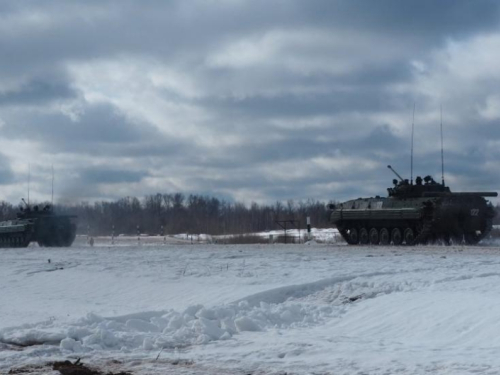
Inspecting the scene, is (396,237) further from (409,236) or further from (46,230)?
(46,230)

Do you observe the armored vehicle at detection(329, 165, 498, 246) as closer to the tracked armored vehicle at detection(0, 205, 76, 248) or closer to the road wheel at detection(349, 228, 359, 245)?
the road wheel at detection(349, 228, 359, 245)

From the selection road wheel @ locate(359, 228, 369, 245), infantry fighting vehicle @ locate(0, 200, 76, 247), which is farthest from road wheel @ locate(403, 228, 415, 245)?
infantry fighting vehicle @ locate(0, 200, 76, 247)

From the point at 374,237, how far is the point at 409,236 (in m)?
2.32

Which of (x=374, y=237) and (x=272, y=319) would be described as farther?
(x=374, y=237)

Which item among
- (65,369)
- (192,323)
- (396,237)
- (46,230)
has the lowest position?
(65,369)

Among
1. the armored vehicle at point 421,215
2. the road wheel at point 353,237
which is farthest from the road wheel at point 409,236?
the road wheel at point 353,237

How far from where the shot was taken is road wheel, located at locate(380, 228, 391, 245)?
3454 centimetres

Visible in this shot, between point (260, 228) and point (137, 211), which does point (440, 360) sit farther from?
point (137, 211)

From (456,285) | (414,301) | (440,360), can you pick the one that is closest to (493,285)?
(456,285)

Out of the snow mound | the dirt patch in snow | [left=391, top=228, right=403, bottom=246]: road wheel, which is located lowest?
the dirt patch in snow

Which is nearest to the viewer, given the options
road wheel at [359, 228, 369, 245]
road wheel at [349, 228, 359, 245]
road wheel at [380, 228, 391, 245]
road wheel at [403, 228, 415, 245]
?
road wheel at [403, 228, 415, 245]

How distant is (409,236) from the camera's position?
110 ft

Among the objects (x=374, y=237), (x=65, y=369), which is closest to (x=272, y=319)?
(x=65, y=369)

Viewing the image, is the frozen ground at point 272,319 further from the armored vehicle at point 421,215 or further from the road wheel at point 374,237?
the road wheel at point 374,237
